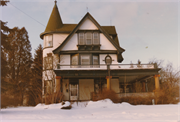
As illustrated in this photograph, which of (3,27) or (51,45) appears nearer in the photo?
(3,27)

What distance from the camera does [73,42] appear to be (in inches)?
992

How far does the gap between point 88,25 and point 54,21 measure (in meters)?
5.69

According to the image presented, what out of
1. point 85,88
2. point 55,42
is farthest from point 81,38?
point 85,88

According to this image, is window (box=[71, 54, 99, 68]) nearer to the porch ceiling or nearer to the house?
the house

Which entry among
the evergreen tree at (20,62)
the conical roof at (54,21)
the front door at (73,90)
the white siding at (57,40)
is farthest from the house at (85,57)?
the evergreen tree at (20,62)

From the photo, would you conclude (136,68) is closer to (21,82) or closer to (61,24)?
(61,24)

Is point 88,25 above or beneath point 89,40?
above

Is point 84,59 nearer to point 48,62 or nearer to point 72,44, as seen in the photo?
point 72,44

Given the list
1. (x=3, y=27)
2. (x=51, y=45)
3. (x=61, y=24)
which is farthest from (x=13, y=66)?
(x=3, y=27)

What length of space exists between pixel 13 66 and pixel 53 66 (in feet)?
24.2

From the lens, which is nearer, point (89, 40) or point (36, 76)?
point (89, 40)

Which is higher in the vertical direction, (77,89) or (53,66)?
(53,66)

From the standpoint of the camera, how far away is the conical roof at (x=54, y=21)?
2769 cm

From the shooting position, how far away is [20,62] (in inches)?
1153
